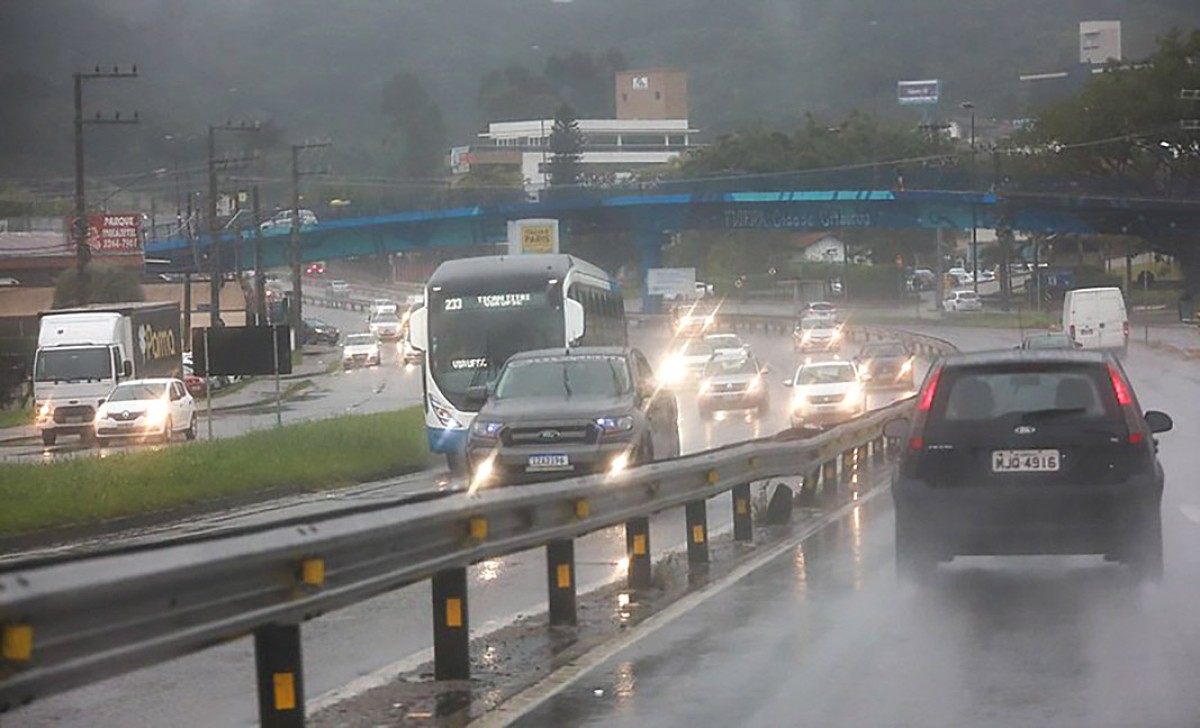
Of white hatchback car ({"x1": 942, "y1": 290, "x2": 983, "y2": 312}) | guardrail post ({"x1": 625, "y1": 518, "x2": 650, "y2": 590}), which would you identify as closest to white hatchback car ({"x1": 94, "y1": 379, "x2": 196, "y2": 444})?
→ guardrail post ({"x1": 625, "y1": 518, "x2": 650, "y2": 590})

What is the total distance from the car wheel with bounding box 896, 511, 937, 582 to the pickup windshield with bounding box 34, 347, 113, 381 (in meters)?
41.7

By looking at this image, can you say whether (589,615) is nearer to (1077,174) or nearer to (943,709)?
(943,709)

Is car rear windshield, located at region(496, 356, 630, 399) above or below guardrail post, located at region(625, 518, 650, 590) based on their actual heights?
above

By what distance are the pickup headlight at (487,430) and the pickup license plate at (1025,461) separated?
903 centimetres

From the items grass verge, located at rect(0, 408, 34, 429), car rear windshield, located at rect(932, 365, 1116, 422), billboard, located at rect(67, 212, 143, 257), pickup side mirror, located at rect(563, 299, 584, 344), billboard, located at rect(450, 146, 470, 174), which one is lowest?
grass verge, located at rect(0, 408, 34, 429)

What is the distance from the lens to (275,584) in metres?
8.46

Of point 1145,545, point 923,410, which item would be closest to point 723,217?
point 923,410

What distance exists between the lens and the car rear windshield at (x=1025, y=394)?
1367 centimetres

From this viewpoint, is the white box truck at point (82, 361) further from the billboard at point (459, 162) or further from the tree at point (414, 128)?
the tree at point (414, 128)

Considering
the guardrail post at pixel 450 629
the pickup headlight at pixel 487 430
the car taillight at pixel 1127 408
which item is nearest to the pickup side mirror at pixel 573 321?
the pickup headlight at pixel 487 430

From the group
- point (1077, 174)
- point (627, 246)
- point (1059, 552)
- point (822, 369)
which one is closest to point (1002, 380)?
point (1059, 552)

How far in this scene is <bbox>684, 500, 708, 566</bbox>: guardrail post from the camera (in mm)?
16688

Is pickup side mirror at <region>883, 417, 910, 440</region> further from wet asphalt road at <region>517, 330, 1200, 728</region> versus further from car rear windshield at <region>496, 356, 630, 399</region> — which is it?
car rear windshield at <region>496, 356, 630, 399</region>

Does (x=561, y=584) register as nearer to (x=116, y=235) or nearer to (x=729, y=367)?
(x=729, y=367)
